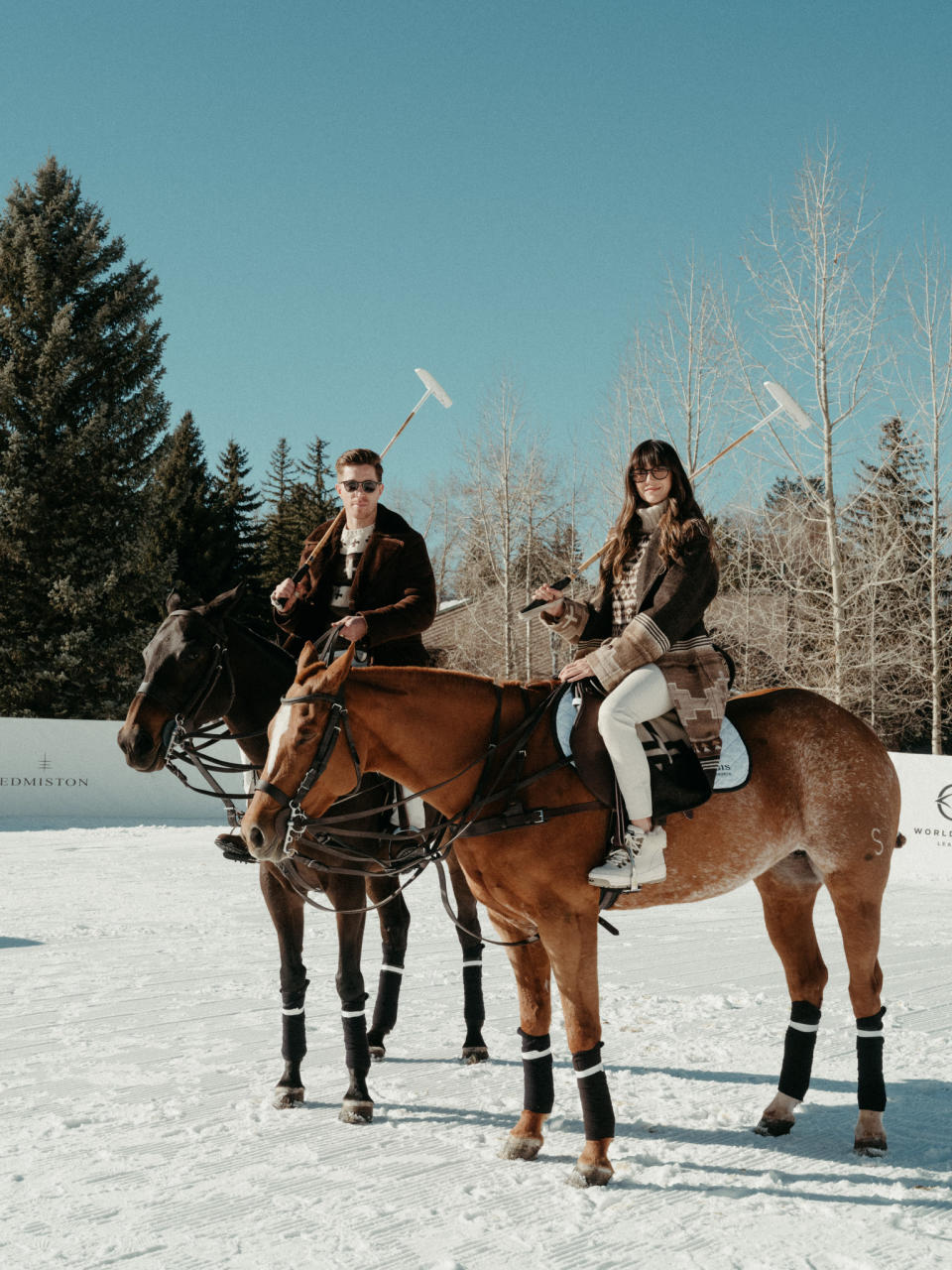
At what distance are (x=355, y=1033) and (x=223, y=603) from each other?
190 centimetres

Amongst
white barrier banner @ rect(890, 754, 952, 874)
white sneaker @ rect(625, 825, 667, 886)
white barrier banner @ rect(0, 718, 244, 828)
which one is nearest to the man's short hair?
white sneaker @ rect(625, 825, 667, 886)

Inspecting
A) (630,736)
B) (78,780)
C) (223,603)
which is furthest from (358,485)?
(78,780)

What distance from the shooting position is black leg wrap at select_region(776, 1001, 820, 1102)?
4.21 metres

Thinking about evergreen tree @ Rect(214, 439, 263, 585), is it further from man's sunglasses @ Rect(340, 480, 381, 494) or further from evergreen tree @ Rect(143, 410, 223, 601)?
man's sunglasses @ Rect(340, 480, 381, 494)

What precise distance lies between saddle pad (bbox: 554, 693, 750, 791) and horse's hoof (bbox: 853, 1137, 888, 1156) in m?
1.38

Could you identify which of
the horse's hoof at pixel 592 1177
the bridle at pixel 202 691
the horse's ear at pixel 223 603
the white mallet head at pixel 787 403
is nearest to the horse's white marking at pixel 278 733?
the bridle at pixel 202 691

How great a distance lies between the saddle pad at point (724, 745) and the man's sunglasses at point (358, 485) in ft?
5.01

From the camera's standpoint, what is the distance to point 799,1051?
4270mm

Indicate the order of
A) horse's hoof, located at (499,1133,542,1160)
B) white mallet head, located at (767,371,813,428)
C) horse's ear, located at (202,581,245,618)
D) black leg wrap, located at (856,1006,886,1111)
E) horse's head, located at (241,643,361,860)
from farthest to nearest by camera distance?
white mallet head, located at (767,371,813,428) < horse's ear, located at (202,581,245,618) < black leg wrap, located at (856,1006,886,1111) < horse's hoof, located at (499,1133,542,1160) < horse's head, located at (241,643,361,860)

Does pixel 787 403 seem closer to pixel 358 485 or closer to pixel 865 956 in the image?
pixel 358 485

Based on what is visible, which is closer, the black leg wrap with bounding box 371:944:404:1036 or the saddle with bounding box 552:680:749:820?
the saddle with bounding box 552:680:749:820

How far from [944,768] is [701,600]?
9.69 metres

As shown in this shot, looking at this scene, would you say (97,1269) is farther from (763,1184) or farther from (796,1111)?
(796,1111)

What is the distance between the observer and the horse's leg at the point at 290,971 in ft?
14.7
